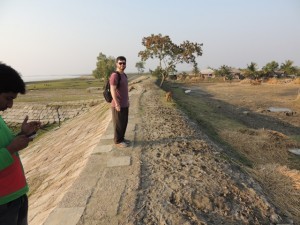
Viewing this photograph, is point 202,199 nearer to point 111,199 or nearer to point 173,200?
point 173,200

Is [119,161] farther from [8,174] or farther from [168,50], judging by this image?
[168,50]

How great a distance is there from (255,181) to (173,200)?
1860 millimetres

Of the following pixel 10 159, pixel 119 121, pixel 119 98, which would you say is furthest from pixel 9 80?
pixel 119 121

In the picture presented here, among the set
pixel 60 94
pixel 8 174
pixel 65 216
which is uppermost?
pixel 8 174

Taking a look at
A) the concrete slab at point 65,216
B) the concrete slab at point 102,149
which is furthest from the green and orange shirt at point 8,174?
the concrete slab at point 102,149

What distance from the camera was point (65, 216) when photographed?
3.49 metres

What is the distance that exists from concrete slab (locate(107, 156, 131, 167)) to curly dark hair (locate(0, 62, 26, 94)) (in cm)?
291

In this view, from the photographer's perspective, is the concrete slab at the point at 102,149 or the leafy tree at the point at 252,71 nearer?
the concrete slab at the point at 102,149

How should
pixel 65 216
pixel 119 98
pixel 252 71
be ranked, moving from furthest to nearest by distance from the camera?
1. pixel 252 71
2. pixel 119 98
3. pixel 65 216

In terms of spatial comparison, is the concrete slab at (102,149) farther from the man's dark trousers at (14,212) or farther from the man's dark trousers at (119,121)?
the man's dark trousers at (14,212)

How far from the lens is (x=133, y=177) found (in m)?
4.46

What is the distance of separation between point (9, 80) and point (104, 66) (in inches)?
1570

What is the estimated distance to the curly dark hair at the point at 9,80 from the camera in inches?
89.0

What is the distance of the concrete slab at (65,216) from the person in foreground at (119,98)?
245cm
